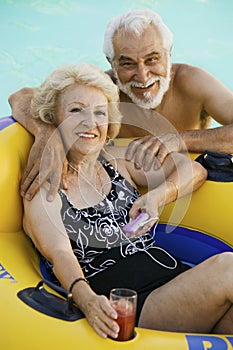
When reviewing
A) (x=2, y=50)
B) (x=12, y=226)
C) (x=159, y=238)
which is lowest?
(x=2, y=50)

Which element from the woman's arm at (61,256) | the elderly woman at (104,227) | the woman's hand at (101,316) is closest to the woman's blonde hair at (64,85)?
the elderly woman at (104,227)

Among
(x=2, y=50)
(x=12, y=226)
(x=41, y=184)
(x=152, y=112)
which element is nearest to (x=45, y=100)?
(x=41, y=184)

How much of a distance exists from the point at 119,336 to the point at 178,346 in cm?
15

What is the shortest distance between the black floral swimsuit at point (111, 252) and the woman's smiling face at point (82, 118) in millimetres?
186

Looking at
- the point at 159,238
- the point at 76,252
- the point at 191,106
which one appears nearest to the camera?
the point at 76,252

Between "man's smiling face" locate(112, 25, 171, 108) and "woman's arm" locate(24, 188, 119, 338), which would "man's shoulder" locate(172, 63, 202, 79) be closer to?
"man's smiling face" locate(112, 25, 171, 108)

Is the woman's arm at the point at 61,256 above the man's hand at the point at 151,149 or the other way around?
the other way around

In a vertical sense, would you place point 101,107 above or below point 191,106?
above

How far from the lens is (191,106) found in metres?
2.72

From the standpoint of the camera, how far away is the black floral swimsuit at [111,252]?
177 centimetres

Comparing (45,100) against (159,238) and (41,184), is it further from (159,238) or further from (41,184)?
(159,238)

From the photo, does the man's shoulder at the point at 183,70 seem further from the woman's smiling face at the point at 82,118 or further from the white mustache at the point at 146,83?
the woman's smiling face at the point at 82,118

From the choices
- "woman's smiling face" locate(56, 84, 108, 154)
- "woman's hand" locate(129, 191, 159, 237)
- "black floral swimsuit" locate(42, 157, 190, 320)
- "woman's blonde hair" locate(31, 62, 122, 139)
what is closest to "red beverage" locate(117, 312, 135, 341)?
"black floral swimsuit" locate(42, 157, 190, 320)

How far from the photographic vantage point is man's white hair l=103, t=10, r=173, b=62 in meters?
2.44
